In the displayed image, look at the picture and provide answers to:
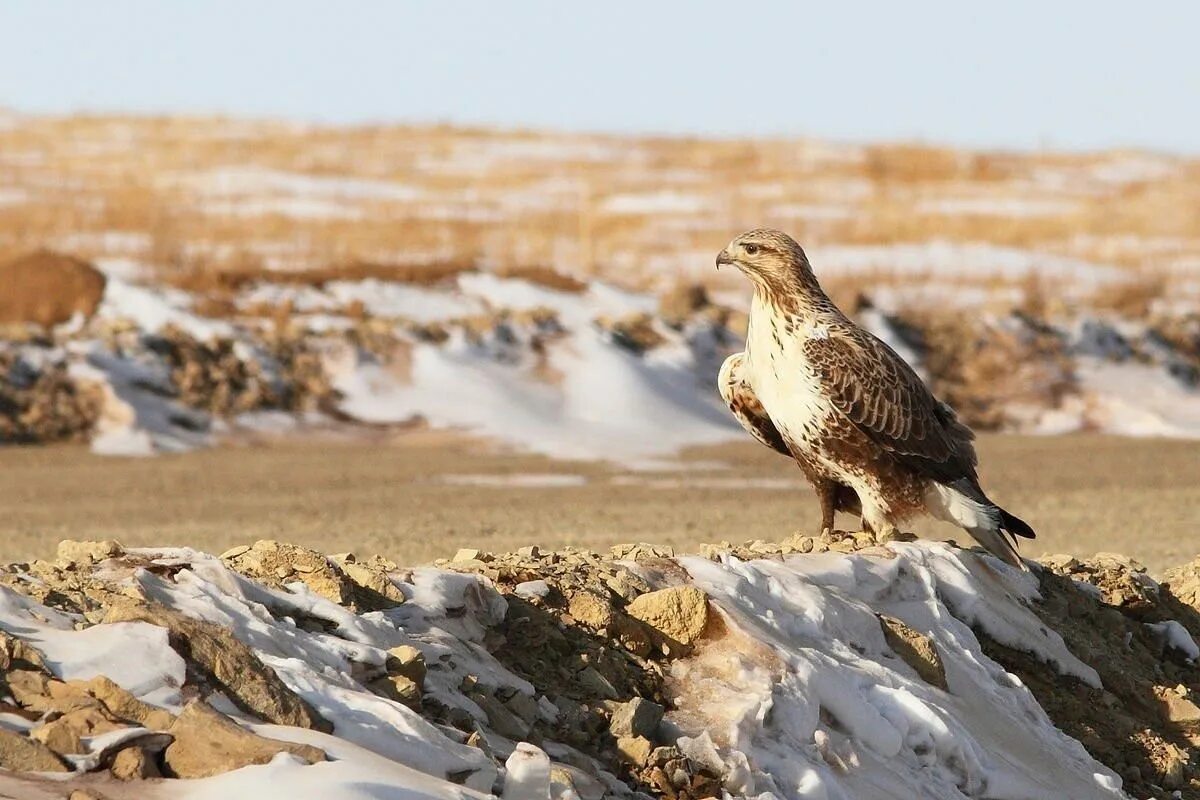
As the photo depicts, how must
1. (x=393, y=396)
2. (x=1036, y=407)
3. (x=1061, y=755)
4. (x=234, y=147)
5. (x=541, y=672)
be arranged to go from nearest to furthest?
(x=541, y=672) < (x=1061, y=755) < (x=393, y=396) < (x=1036, y=407) < (x=234, y=147)

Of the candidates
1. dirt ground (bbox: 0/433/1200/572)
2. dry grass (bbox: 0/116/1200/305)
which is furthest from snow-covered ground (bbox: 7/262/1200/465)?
dry grass (bbox: 0/116/1200/305)

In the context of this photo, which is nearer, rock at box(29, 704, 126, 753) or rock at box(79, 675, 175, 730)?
rock at box(29, 704, 126, 753)

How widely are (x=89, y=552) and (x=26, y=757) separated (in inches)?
59.2

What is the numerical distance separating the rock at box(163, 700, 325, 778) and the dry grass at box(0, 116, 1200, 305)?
75.4 ft

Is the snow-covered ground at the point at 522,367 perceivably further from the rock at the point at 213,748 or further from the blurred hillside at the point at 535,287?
the rock at the point at 213,748

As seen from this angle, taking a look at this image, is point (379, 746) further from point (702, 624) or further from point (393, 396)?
point (393, 396)

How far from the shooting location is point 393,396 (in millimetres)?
22375

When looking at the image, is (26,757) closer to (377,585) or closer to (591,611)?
(377,585)

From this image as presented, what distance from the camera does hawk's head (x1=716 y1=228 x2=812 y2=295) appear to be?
8445 millimetres

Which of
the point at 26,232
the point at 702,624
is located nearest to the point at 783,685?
the point at 702,624

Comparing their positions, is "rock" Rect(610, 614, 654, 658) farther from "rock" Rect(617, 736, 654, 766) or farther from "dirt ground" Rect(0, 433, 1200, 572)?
"dirt ground" Rect(0, 433, 1200, 572)

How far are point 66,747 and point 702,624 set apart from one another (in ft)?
7.67

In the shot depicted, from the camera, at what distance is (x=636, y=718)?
18.5 ft

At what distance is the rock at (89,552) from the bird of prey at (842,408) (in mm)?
3281
